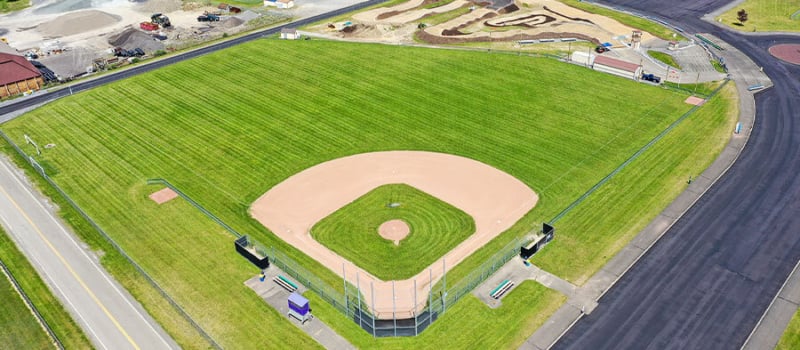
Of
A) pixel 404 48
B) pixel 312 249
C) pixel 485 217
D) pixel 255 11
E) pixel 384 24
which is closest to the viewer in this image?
pixel 312 249

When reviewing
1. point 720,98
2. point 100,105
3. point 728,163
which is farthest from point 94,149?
point 720,98

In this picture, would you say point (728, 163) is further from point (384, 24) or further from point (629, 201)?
point (384, 24)

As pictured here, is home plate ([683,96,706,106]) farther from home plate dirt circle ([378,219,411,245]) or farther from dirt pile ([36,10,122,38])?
dirt pile ([36,10,122,38])

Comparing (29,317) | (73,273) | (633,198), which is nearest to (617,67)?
(633,198)

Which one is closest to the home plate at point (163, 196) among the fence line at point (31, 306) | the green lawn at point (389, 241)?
the fence line at point (31, 306)

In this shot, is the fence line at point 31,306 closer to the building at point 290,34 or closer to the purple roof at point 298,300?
the purple roof at point 298,300

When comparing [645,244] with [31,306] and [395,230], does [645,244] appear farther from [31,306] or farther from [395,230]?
[31,306]
